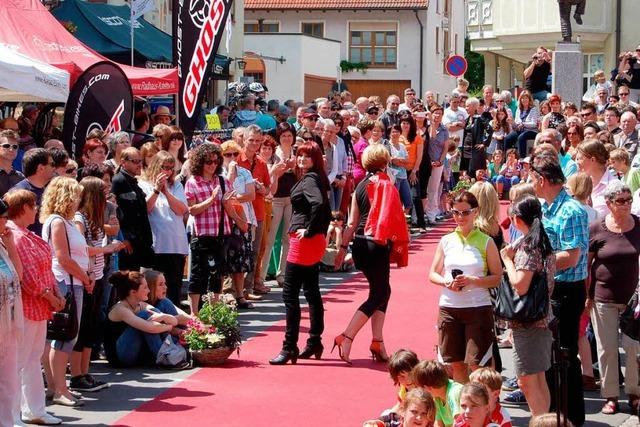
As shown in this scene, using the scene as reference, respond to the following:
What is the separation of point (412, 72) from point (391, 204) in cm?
5445

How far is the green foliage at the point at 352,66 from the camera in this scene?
65250 millimetres

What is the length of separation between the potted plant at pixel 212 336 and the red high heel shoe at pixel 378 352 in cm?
119

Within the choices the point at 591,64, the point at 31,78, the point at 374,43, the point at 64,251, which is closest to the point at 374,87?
the point at 374,43

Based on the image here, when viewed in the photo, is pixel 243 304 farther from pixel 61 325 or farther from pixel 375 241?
pixel 61 325

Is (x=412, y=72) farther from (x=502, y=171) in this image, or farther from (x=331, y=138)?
(x=331, y=138)

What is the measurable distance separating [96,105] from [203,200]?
1.87 m

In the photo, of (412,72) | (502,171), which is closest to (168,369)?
(502,171)

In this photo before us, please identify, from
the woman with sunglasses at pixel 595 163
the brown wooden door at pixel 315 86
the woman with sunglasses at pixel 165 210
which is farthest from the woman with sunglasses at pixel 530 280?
the brown wooden door at pixel 315 86

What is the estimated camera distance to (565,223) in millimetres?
9078

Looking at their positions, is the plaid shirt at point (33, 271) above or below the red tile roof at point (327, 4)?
below

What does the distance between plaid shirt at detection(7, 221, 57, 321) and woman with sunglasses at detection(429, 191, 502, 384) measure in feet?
9.07

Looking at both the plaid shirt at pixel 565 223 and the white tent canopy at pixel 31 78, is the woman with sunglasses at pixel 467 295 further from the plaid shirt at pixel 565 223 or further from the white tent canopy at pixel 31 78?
the white tent canopy at pixel 31 78

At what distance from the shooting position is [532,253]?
8555 mm

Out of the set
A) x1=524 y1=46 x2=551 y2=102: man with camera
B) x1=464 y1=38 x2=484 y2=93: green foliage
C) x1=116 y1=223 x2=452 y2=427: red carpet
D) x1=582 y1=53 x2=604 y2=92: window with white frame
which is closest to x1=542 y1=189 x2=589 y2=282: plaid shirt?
x1=116 y1=223 x2=452 y2=427: red carpet
